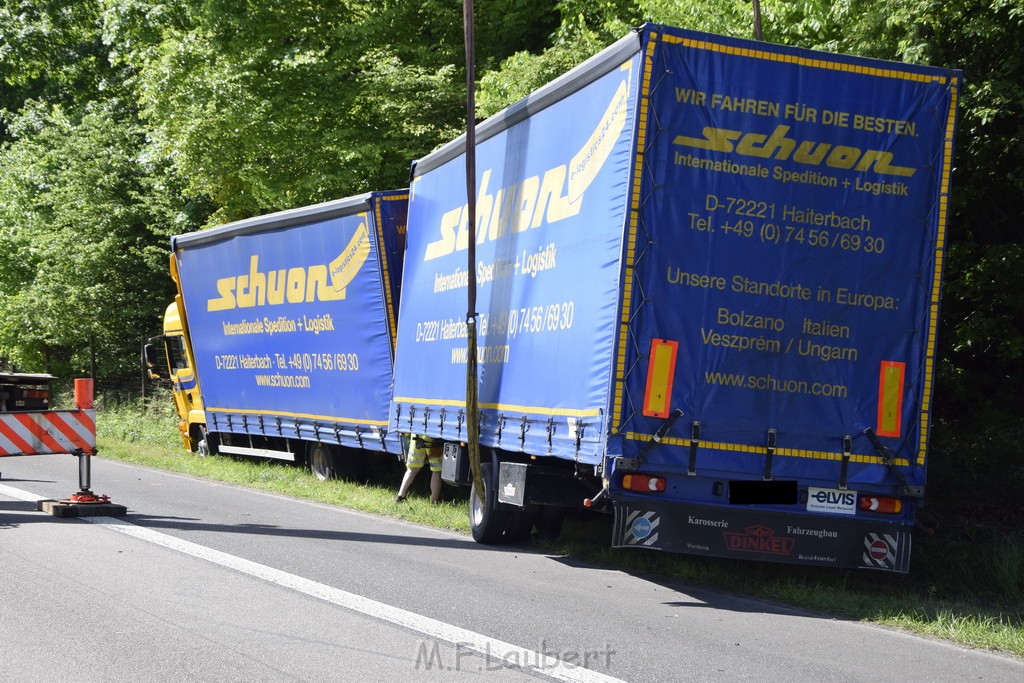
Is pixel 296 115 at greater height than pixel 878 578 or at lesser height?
greater

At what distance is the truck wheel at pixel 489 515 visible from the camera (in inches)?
419

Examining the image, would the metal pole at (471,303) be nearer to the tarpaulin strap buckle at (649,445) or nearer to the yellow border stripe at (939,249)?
the tarpaulin strap buckle at (649,445)

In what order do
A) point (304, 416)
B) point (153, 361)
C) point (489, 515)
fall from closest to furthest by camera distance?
point (489, 515), point (304, 416), point (153, 361)

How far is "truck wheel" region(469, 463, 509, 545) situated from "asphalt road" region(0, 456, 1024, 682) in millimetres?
190

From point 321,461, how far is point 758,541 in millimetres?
9831

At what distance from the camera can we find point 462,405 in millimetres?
11242

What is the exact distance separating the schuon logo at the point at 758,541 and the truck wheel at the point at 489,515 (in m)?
2.75

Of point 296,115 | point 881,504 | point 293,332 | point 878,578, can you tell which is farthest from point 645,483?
point 296,115

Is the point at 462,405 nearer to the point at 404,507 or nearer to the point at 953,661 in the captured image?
the point at 404,507

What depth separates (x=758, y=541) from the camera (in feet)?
27.6

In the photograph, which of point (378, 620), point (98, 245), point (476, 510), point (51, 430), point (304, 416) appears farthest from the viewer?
point (98, 245)

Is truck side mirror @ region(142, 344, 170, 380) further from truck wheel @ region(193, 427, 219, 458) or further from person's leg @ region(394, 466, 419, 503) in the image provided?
person's leg @ region(394, 466, 419, 503)

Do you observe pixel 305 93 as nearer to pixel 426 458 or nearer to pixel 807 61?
pixel 426 458

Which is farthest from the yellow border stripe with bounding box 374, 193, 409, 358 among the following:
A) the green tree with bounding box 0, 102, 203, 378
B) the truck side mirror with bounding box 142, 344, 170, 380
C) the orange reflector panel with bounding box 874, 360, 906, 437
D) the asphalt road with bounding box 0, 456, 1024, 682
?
the green tree with bounding box 0, 102, 203, 378
